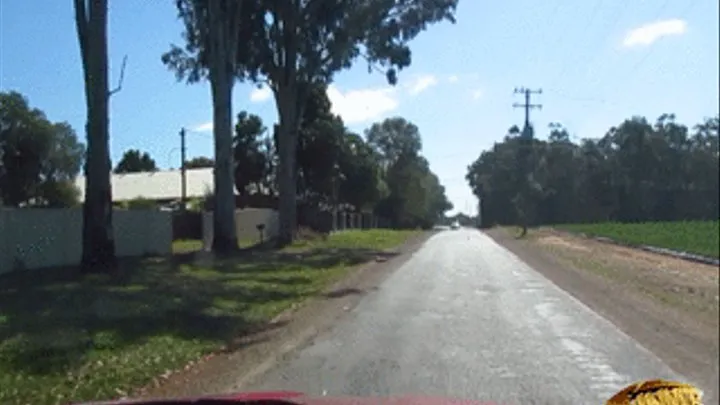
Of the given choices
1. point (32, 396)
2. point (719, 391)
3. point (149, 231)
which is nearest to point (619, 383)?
point (719, 391)

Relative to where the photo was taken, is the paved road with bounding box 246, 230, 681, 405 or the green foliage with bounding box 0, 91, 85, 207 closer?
the paved road with bounding box 246, 230, 681, 405

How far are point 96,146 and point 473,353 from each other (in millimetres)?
11910

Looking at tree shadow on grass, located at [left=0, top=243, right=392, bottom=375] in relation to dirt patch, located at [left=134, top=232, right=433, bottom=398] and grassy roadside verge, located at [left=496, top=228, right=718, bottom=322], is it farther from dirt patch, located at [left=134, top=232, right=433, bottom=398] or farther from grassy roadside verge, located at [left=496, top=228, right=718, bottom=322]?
grassy roadside verge, located at [left=496, top=228, right=718, bottom=322]

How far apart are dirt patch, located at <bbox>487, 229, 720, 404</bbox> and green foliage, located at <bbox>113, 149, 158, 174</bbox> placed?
28.8 metres

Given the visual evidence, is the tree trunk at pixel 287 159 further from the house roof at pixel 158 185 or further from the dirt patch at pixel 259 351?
the dirt patch at pixel 259 351

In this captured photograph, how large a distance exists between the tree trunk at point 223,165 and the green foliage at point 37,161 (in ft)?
14.0

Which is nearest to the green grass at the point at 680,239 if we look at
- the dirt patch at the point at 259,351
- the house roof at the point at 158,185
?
the house roof at the point at 158,185

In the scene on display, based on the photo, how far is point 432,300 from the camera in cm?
2034

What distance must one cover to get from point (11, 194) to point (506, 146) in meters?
105

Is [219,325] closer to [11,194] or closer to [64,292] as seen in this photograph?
[64,292]

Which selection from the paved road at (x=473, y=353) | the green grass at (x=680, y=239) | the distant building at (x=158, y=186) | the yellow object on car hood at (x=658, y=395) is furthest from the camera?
the distant building at (x=158, y=186)

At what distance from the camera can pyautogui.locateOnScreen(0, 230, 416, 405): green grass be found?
1058 cm

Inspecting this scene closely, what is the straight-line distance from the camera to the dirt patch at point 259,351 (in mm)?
10656

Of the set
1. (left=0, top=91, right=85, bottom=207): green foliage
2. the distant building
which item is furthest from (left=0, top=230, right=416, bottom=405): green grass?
the distant building
